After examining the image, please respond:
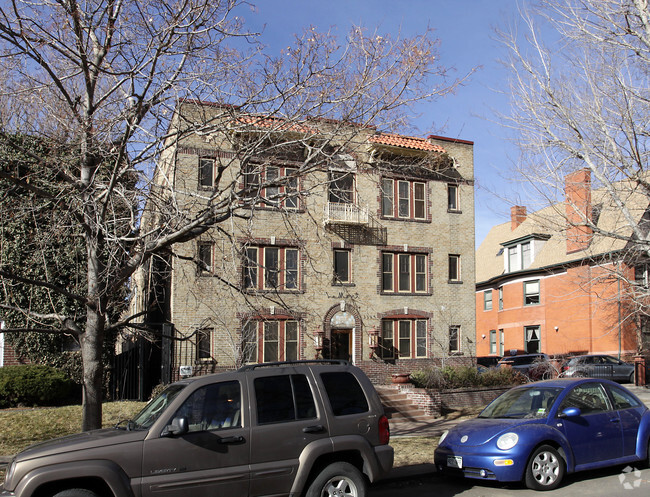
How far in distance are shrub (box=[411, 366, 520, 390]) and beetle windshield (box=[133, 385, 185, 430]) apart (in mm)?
13937

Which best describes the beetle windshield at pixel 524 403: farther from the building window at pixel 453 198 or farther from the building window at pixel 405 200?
the building window at pixel 453 198

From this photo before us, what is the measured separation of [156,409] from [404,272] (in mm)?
19176

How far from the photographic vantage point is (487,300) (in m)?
41.4

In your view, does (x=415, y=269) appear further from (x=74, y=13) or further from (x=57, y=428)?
(x=74, y=13)

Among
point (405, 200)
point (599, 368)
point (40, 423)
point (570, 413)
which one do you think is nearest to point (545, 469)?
point (570, 413)

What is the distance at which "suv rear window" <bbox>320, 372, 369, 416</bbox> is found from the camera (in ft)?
22.5

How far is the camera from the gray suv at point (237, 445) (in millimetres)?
5617

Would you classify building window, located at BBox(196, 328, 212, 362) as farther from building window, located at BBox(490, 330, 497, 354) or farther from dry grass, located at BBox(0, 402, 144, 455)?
building window, located at BBox(490, 330, 497, 354)

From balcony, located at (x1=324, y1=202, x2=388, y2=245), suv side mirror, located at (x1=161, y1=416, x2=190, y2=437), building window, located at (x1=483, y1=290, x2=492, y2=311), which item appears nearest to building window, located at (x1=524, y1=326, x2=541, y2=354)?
building window, located at (x1=483, y1=290, x2=492, y2=311)

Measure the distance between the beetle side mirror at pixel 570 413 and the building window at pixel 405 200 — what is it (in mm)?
16653

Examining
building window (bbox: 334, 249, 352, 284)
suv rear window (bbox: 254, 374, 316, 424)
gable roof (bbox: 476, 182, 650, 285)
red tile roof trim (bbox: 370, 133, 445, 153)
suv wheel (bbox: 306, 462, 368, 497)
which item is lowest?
suv wheel (bbox: 306, 462, 368, 497)

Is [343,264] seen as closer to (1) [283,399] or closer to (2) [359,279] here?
(2) [359,279]

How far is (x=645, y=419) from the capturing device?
30.4 feet

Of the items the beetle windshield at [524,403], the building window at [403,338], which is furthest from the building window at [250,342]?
the beetle windshield at [524,403]
